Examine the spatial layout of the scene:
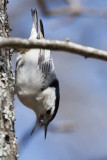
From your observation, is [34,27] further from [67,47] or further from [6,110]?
[67,47]

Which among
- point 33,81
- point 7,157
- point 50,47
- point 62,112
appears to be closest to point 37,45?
point 50,47

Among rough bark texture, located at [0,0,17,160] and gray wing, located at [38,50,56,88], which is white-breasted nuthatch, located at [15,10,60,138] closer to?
gray wing, located at [38,50,56,88]

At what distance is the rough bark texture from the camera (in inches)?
72.0

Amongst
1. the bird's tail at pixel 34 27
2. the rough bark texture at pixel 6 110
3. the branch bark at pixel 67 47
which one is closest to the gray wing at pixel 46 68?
the bird's tail at pixel 34 27

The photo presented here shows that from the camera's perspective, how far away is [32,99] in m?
2.62

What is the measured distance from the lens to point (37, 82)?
8.59 ft

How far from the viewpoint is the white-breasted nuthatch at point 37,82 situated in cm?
255

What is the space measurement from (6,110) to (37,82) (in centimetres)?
73

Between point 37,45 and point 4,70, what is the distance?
0.72m

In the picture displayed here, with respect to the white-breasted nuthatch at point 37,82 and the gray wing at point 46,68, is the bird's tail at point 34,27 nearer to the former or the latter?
the white-breasted nuthatch at point 37,82

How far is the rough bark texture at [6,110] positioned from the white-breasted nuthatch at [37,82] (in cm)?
43

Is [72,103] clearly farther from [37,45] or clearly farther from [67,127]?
[37,45]

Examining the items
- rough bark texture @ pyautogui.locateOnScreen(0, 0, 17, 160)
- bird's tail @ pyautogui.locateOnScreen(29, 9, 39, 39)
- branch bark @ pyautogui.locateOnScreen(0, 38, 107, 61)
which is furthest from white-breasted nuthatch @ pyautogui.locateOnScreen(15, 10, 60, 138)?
branch bark @ pyautogui.locateOnScreen(0, 38, 107, 61)

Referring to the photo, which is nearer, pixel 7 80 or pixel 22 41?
pixel 22 41
